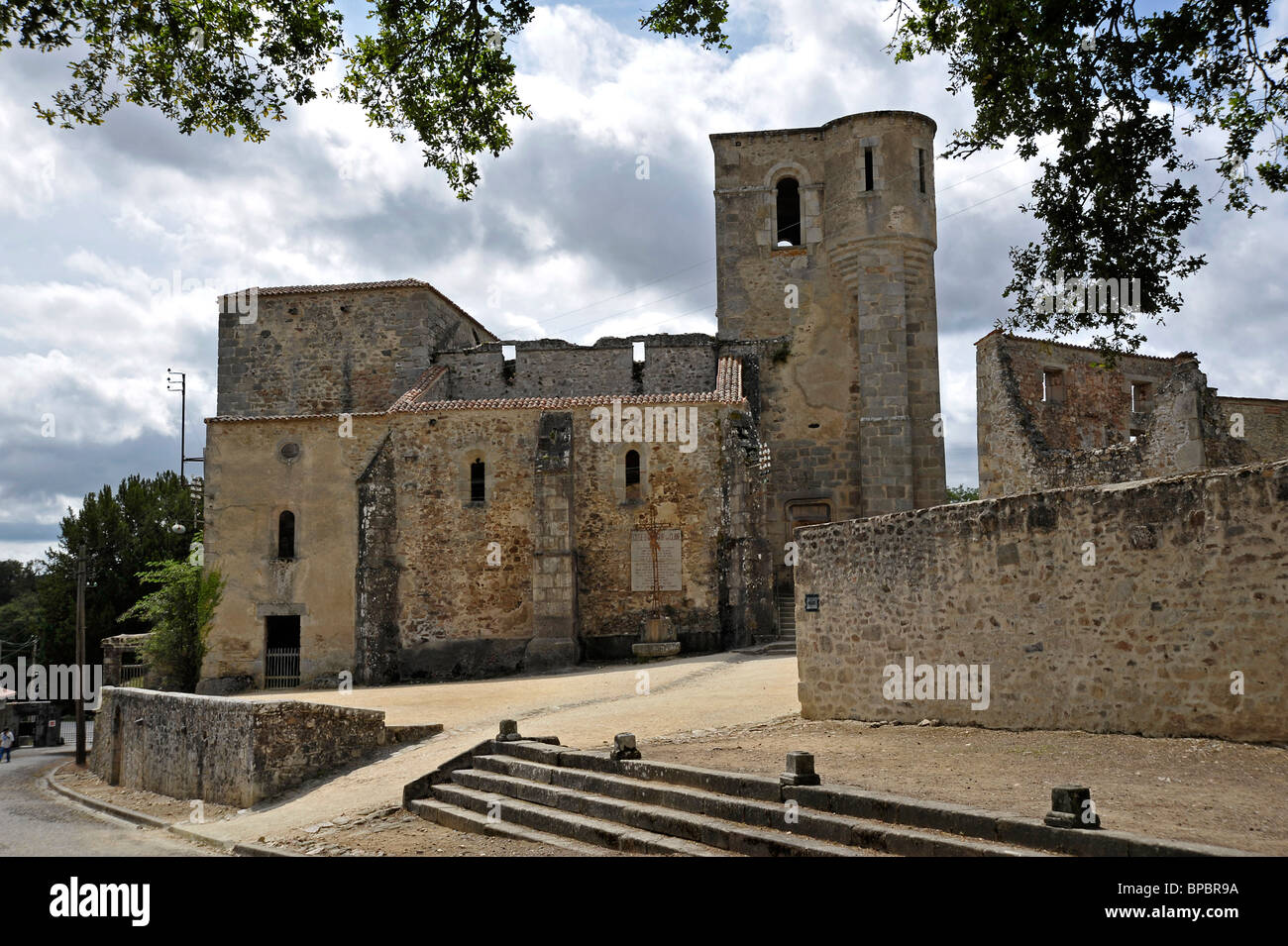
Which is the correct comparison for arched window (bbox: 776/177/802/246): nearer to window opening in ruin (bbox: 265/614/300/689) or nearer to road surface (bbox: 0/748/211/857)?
window opening in ruin (bbox: 265/614/300/689)

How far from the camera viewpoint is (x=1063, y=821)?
19.5 feet

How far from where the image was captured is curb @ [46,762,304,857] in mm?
9930

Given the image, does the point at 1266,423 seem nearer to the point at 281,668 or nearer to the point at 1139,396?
the point at 1139,396

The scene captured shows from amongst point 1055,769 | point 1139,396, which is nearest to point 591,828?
point 1055,769

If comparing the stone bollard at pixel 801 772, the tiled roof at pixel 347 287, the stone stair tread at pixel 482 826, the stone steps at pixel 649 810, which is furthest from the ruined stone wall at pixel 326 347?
the stone bollard at pixel 801 772

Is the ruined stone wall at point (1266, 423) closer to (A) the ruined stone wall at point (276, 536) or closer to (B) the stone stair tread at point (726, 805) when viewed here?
(B) the stone stair tread at point (726, 805)

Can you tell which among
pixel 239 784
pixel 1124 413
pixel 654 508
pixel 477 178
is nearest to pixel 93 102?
pixel 477 178

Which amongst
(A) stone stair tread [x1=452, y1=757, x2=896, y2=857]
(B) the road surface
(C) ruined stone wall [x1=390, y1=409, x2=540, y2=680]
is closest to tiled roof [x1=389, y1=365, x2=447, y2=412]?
(C) ruined stone wall [x1=390, y1=409, x2=540, y2=680]

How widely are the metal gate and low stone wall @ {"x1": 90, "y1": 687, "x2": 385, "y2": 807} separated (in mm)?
7859

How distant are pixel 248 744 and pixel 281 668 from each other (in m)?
12.1

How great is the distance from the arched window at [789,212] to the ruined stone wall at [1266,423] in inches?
491

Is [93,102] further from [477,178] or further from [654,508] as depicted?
[654,508]

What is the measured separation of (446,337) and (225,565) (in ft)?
30.8

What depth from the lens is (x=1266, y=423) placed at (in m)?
20.8
